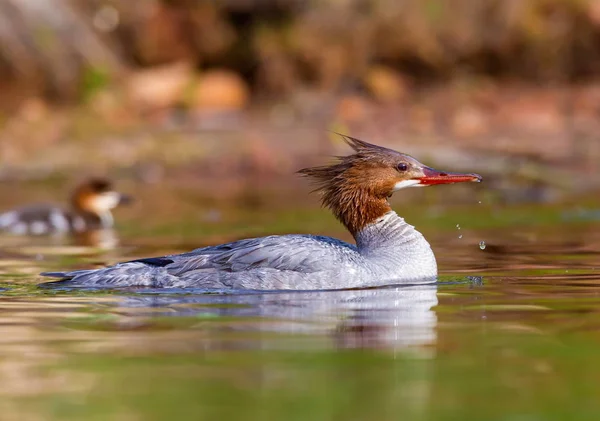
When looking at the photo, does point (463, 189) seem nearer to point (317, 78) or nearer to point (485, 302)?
point (317, 78)

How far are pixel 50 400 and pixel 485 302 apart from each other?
3.30m

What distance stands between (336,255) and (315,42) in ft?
46.4

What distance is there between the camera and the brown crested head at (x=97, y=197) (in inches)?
590

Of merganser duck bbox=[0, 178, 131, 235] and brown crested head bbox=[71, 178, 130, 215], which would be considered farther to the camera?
brown crested head bbox=[71, 178, 130, 215]

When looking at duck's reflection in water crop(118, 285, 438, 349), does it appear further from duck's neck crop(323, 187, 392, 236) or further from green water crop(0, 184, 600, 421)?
duck's neck crop(323, 187, 392, 236)

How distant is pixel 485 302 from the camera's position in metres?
7.58

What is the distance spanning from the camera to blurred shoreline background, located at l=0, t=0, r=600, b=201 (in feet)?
63.6

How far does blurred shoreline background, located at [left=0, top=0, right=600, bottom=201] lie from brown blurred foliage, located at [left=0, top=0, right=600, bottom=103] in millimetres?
24

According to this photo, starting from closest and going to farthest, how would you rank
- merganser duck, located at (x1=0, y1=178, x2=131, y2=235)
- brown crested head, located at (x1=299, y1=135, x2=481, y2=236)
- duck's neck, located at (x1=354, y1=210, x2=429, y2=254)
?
duck's neck, located at (x1=354, y1=210, x2=429, y2=254), brown crested head, located at (x1=299, y1=135, x2=481, y2=236), merganser duck, located at (x1=0, y1=178, x2=131, y2=235)

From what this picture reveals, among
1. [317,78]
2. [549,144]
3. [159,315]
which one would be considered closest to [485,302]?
[159,315]

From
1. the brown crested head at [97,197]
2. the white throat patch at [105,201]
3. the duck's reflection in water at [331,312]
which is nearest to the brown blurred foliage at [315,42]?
the brown crested head at [97,197]

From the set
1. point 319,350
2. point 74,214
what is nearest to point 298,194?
point 74,214

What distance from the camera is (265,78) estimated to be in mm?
22078

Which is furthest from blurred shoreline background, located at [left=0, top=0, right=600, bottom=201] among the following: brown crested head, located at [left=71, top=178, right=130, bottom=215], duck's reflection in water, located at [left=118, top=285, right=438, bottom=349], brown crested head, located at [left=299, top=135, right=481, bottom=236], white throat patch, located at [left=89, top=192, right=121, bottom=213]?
duck's reflection in water, located at [left=118, top=285, right=438, bottom=349]
